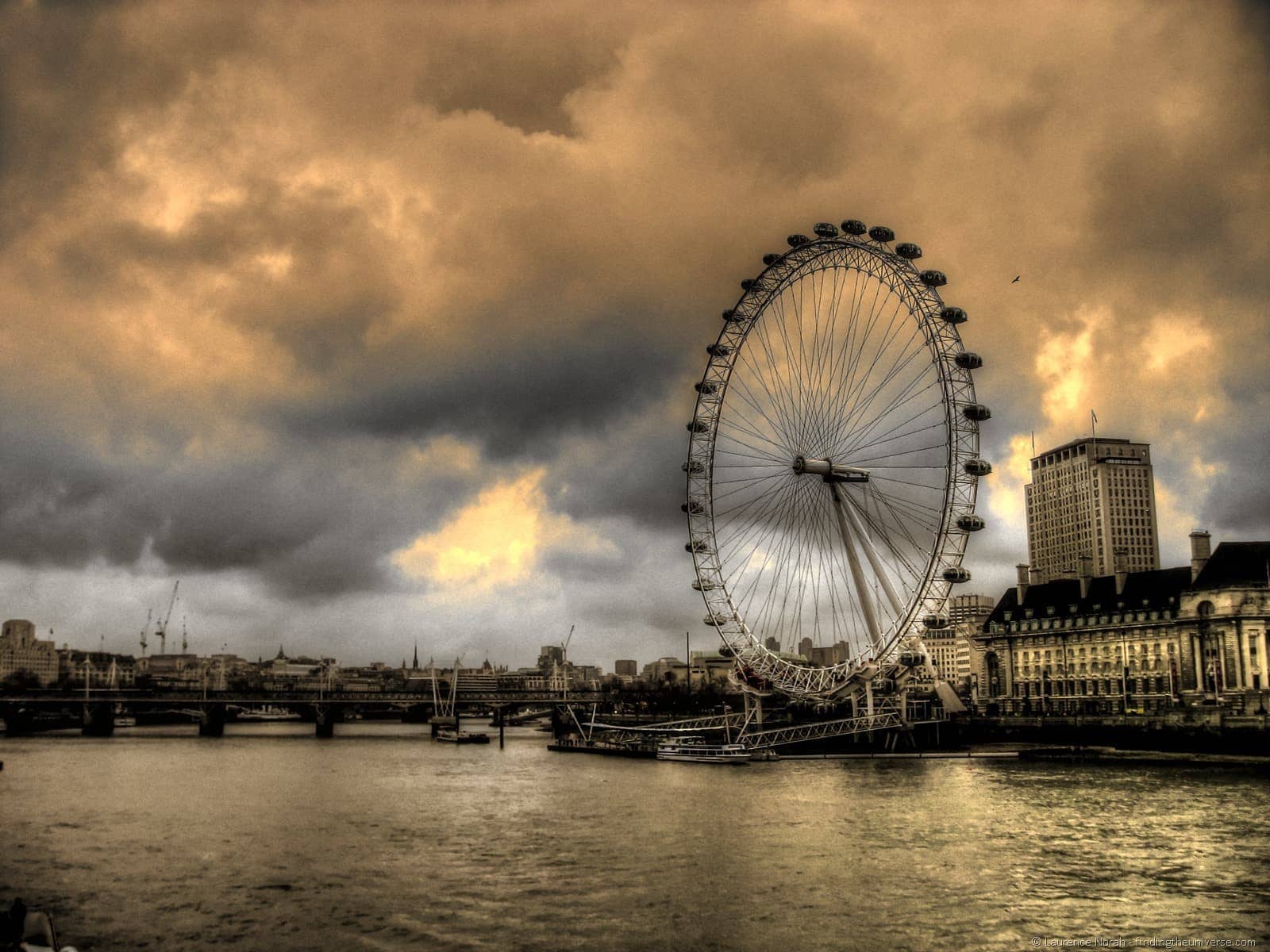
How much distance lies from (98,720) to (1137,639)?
→ 125018mm

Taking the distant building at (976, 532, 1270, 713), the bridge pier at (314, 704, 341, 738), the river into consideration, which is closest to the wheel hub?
the river

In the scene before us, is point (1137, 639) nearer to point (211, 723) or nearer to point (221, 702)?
point (221, 702)

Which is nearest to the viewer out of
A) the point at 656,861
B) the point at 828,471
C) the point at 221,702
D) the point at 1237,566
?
the point at 656,861

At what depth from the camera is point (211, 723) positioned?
464ft

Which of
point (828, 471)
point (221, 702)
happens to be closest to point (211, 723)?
point (221, 702)

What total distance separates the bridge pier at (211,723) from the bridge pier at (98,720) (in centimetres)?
1267

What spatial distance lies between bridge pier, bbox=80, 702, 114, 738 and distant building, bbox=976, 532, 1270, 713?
109m

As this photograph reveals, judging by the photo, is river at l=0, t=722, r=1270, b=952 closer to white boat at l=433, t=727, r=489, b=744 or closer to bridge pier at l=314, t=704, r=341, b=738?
white boat at l=433, t=727, r=489, b=744

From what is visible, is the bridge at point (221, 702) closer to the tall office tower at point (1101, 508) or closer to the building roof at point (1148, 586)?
the building roof at point (1148, 586)

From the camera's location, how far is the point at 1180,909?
2909cm

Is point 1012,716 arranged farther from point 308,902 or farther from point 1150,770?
point 308,902

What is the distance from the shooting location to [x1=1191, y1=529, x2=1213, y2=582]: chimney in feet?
323

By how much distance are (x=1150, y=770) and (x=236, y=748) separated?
8238 cm

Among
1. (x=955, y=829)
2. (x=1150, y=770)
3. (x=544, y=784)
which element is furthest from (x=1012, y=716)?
(x=955, y=829)
